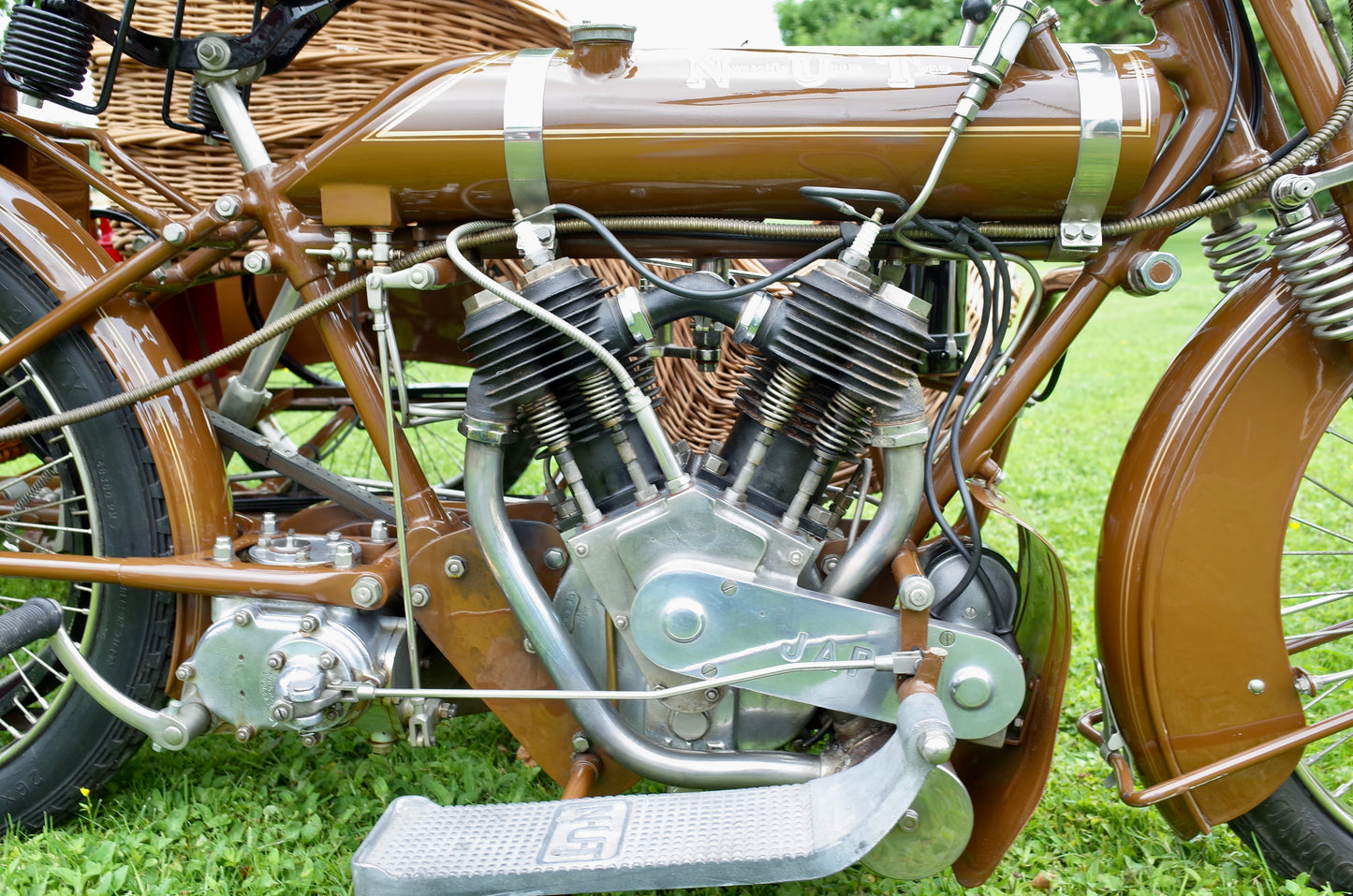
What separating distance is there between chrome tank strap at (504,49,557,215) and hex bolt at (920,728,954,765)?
939 millimetres

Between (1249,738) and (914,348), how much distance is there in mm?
812

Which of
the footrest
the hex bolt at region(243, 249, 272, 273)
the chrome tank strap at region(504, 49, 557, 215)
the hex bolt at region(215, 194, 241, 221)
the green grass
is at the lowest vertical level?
the green grass

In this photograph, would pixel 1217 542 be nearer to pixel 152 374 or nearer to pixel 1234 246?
pixel 1234 246

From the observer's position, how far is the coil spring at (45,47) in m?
1.58

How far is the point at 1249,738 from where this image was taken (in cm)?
149

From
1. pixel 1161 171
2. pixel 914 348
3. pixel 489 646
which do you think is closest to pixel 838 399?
pixel 914 348

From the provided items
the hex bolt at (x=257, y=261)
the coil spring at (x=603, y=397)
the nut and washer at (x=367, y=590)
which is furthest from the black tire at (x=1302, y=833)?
the hex bolt at (x=257, y=261)

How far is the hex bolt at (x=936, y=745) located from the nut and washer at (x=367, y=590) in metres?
0.86

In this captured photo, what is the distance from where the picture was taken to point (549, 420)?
56.6 inches

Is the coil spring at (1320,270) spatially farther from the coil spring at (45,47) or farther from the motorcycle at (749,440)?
the coil spring at (45,47)

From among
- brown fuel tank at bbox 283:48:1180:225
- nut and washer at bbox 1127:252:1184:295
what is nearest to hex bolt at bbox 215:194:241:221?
brown fuel tank at bbox 283:48:1180:225

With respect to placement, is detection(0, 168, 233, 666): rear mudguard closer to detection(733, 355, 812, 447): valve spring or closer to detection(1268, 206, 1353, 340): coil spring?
detection(733, 355, 812, 447): valve spring

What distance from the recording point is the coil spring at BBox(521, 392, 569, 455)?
143 cm

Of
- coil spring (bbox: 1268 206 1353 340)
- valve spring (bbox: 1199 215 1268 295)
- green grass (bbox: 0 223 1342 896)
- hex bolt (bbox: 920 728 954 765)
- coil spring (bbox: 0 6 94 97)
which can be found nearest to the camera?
hex bolt (bbox: 920 728 954 765)
